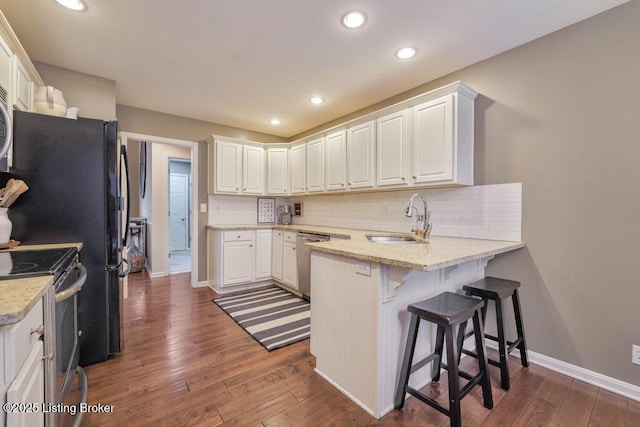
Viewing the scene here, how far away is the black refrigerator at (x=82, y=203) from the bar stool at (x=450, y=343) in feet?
7.09

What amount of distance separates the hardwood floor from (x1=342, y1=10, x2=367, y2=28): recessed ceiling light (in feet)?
8.22

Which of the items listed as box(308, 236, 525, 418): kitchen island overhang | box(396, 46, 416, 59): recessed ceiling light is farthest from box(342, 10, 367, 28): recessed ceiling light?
box(308, 236, 525, 418): kitchen island overhang

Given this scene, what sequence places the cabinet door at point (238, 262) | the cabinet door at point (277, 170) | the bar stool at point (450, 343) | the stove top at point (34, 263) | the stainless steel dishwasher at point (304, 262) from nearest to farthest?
the stove top at point (34, 263) < the bar stool at point (450, 343) < the stainless steel dishwasher at point (304, 262) < the cabinet door at point (238, 262) < the cabinet door at point (277, 170)

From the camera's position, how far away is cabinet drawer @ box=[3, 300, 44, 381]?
2.35 ft

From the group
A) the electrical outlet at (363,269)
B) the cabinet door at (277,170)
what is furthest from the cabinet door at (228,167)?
the electrical outlet at (363,269)

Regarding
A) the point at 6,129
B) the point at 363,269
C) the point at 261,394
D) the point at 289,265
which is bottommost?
the point at 261,394

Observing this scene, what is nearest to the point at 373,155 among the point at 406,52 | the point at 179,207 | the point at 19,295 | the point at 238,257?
the point at 406,52

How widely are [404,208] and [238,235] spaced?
87.9 inches

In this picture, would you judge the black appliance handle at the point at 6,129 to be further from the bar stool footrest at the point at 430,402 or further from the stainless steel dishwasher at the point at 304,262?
the stainless steel dishwasher at the point at 304,262

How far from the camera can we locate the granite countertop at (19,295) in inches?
27.7

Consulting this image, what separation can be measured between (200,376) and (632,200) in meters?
3.07

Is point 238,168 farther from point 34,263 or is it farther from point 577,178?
point 577,178

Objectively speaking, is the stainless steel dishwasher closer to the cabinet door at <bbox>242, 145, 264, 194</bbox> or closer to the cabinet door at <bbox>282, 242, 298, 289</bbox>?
the cabinet door at <bbox>282, 242, 298, 289</bbox>

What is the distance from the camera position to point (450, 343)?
1389 millimetres
